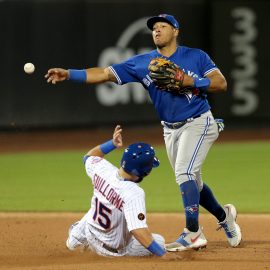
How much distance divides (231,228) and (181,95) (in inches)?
54.2

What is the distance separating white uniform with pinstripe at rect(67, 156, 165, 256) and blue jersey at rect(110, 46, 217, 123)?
915 mm

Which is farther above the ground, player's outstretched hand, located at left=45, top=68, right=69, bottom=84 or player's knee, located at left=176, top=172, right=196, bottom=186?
player's outstretched hand, located at left=45, top=68, right=69, bottom=84

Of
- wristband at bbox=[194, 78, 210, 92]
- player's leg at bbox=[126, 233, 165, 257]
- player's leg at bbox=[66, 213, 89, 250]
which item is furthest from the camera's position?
wristband at bbox=[194, 78, 210, 92]

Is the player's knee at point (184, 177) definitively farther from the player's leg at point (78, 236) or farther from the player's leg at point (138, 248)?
the player's leg at point (78, 236)

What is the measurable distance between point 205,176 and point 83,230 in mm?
5809

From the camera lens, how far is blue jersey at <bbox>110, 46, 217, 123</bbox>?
23.9ft

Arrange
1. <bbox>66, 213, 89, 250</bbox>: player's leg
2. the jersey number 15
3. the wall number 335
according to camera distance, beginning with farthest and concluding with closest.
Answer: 1. the wall number 335
2. <bbox>66, 213, 89, 250</bbox>: player's leg
3. the jersey number 15

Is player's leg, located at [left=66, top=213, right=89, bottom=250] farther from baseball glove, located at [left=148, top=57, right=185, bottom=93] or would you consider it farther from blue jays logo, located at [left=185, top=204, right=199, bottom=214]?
baseball glove, located at [left=148, top=57, right=185, bottom=93]

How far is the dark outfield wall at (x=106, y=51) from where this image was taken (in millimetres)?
17094

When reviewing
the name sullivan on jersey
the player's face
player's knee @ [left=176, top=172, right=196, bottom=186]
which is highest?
the player's face

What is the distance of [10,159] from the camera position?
14.8 m

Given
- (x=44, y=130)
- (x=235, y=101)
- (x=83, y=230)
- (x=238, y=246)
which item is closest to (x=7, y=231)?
(x=83, y=230)

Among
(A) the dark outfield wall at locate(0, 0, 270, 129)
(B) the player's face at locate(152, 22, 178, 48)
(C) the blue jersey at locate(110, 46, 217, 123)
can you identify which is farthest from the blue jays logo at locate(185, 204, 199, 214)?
(A) the dark outfield wall at locate(0, 0, 270, 129)

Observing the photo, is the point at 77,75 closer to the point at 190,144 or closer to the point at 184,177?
the point at 190,144
